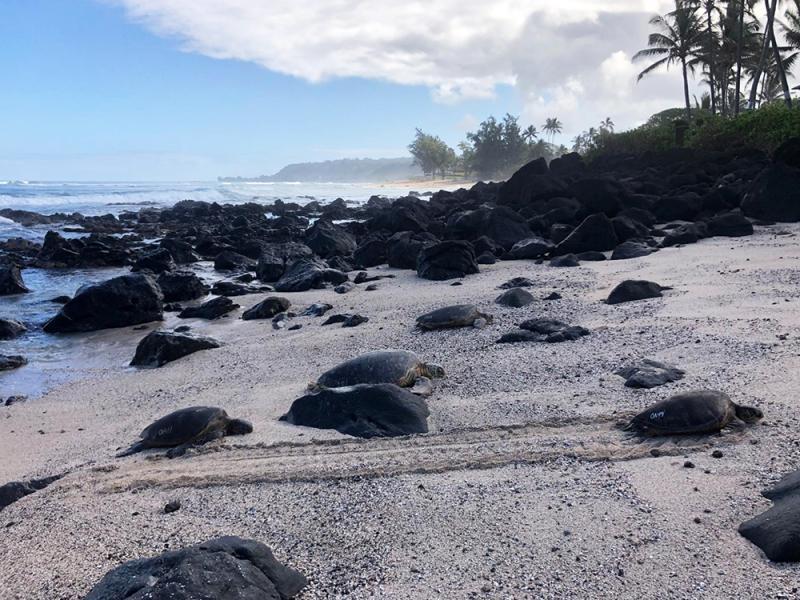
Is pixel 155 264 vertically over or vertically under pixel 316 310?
over

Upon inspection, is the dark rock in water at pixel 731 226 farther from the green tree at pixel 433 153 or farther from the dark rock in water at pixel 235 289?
the green tree at pixel 433 153

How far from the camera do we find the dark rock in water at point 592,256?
1299 cm

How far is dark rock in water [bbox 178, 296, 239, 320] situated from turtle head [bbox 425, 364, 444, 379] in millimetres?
6395

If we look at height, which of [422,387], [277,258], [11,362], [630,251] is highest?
[277,258]

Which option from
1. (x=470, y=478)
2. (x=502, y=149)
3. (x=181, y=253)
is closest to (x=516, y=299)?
(x=470, y=478)

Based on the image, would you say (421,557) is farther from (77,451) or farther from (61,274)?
(61,274)

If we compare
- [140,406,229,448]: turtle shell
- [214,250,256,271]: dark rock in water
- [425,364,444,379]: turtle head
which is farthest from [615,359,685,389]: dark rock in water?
[214,250,256,271]: dark rock in water

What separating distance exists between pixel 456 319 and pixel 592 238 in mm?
6733

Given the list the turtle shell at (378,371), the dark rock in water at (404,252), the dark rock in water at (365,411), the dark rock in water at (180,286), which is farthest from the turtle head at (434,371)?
the dark rock in water at (180,286)

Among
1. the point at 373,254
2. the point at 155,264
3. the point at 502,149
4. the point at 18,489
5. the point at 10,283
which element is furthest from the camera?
the point at 502,149

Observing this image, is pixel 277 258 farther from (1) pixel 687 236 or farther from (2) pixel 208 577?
(2) pixel 208 577

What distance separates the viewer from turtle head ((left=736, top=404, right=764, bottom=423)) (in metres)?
4.49

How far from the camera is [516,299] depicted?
370 inches

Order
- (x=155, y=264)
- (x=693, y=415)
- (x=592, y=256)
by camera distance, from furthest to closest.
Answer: (x=155, y=264) → (x=592, y=256) → (x=693, y=415)
